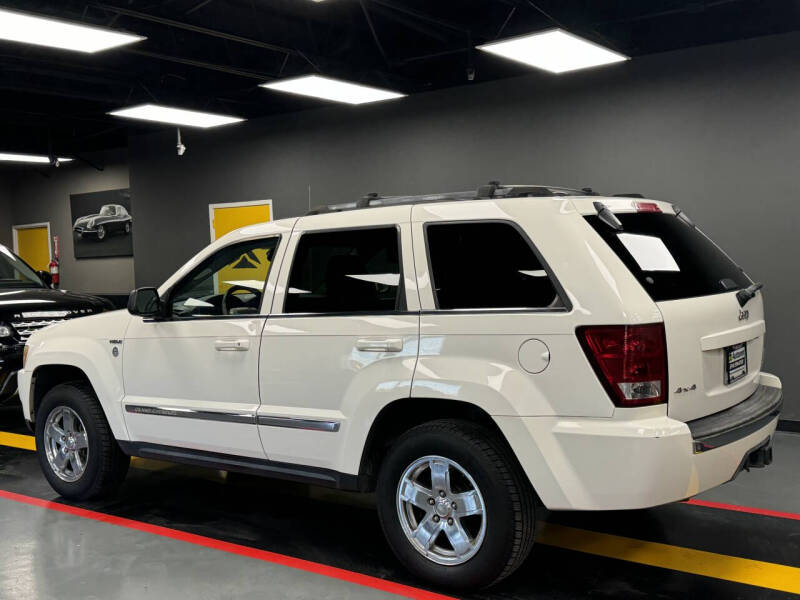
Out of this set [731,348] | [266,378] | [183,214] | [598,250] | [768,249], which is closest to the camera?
[598,250]

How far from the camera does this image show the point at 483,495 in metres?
3.43

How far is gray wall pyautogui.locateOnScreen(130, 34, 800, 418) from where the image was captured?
739 centimetres

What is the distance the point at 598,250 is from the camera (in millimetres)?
3346

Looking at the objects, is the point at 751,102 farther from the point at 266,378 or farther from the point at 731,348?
the point at 266,378

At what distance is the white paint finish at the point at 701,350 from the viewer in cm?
325

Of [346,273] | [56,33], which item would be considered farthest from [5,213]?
[346,273]

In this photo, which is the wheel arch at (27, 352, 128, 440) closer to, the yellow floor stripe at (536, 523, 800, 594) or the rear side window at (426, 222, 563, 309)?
the rear side window at (426, 222, 563, 309)

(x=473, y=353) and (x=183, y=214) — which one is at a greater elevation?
(x=183, y=214)

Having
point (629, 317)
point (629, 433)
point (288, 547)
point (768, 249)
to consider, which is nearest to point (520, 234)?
point (629, 317)

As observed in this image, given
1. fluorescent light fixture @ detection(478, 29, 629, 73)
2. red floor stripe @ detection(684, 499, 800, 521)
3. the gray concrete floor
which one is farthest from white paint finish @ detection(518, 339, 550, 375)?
fluorescent light fixture @ detection(478, 29, 629, 73)

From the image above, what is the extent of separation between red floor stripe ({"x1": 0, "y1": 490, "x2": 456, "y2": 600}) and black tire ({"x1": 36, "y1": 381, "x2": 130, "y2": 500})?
129 mm

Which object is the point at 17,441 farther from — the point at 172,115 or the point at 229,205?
the point at 229,205

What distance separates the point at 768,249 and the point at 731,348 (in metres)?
4.34

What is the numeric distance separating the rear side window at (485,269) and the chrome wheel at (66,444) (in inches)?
109
